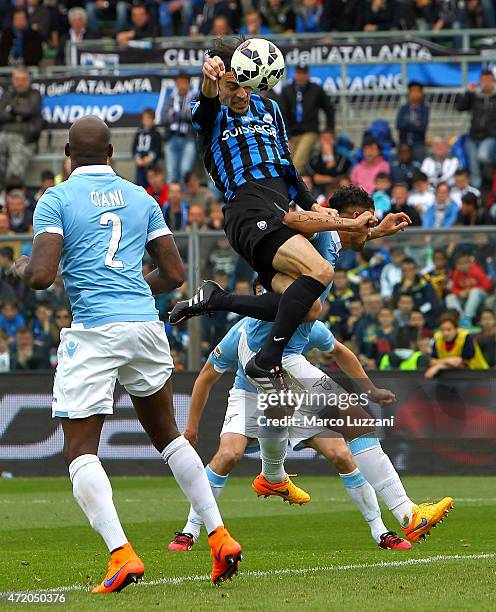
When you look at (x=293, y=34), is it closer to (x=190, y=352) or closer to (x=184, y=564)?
(x=190, y=352)

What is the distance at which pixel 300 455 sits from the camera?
1623 cm

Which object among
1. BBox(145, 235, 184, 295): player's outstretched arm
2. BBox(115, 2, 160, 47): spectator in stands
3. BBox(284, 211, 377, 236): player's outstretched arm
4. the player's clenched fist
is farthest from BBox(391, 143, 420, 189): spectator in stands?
BBox(145, 235, 184, 295): player's outstretched arm

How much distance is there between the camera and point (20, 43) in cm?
2595

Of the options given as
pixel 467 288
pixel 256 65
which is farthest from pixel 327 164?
pixel 256 65

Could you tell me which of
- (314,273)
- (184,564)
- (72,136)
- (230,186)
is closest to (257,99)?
(230,186)

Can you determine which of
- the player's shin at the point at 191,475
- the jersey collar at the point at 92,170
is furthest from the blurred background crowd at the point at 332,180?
the player's shin at the point at 191,475

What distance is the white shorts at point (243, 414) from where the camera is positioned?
32.5ft

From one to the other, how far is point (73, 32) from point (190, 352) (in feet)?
38.3

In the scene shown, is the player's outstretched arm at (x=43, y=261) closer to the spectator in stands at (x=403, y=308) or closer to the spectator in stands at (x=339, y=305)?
the spectator in stands at (x=339, y=305)

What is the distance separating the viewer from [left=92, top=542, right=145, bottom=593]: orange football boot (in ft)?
21.6

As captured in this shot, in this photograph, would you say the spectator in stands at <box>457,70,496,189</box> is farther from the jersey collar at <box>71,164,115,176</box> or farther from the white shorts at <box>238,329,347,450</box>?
the jersey collar at <box>71,164,115,176</box>

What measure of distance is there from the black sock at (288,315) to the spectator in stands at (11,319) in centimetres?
825

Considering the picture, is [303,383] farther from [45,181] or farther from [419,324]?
[45,181]

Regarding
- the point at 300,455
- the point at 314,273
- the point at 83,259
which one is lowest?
the point at 300,455
